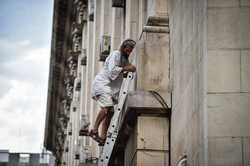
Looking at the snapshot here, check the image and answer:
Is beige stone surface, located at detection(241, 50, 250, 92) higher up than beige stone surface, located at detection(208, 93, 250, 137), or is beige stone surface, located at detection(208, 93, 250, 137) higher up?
beige stone surface, located at detection(241, 50, 250, 92)

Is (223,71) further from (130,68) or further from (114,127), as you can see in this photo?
(114,127)

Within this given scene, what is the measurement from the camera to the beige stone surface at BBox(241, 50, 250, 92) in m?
17.2

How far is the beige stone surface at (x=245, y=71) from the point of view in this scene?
17.2 metres

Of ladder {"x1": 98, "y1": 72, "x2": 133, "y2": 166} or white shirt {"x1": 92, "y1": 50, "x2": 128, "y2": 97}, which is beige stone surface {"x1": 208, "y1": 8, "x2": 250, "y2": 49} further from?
white shirt {"x1": 92, "y1": 50, "x2": 128, "y2": 97}

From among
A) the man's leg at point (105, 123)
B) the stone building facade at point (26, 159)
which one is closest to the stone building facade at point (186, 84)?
the man's leg at point (105, 123)

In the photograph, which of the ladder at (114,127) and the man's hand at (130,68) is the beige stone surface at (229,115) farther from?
the ladder at (114,127)

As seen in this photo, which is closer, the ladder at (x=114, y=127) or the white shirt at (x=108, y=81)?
the ladder at (x=114, y=127)

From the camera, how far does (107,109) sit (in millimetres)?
24250

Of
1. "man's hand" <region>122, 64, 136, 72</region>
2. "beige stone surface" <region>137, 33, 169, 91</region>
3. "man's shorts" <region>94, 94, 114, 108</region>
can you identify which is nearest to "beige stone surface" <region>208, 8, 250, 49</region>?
"beige stone surface" <region>137, 33, 169, 91</region>

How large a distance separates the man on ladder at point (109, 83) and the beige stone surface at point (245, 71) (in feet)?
19.0

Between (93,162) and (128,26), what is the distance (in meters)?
8.94

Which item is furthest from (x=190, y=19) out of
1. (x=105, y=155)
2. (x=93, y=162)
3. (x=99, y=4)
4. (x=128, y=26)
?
(x=99, y=4)

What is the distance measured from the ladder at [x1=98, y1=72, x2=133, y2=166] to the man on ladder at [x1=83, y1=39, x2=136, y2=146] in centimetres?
33

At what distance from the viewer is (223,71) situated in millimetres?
17391
